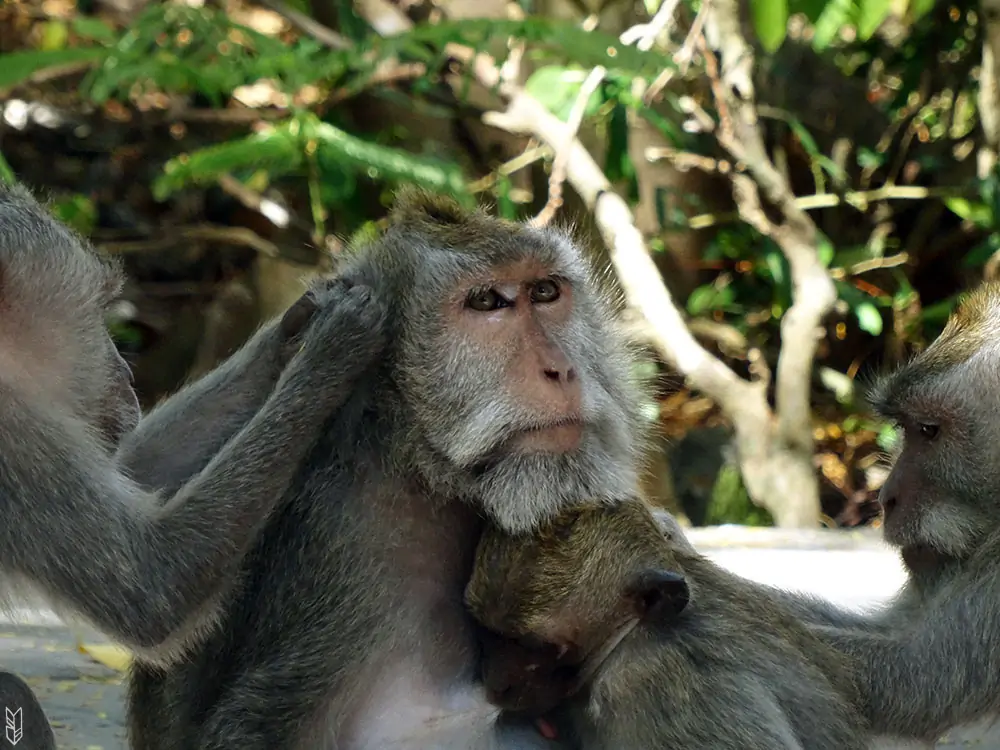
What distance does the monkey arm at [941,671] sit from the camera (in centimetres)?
359

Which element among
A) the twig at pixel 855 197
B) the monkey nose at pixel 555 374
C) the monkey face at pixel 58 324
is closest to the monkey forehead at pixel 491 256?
the monkey nose at pixel 555 374

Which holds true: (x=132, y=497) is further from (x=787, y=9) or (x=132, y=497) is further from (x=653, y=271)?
(x=653, y=271)

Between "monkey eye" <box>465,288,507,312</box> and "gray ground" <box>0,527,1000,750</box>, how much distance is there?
55.4 inches

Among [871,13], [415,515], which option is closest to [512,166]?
[871,13]

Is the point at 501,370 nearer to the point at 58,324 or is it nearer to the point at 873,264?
the point at 58,324

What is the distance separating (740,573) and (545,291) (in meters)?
3.23

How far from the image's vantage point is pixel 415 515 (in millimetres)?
2947

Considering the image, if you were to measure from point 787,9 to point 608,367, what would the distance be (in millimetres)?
4451

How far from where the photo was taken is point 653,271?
8750 mm

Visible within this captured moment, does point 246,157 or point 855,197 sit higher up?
point 246,157

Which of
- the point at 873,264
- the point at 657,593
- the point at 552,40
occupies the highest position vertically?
the point at 657,593

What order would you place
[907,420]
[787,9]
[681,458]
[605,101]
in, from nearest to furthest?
[907,420], [787,9], [605,101], [681,458]

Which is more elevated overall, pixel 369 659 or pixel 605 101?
pixel 369 659

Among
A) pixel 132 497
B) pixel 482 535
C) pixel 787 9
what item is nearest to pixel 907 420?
pixel 482 535
